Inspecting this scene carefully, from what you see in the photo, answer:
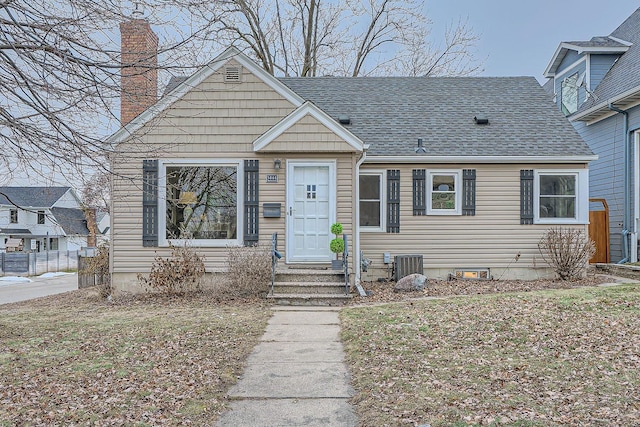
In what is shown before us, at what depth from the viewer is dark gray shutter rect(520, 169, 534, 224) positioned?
477 inches

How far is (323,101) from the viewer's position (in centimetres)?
1408

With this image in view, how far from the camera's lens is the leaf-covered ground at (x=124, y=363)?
13.5ft

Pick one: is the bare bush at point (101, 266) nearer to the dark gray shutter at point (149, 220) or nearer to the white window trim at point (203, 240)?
the dark gray shutter at point (149, 220)

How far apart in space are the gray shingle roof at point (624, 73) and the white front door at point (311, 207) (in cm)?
806

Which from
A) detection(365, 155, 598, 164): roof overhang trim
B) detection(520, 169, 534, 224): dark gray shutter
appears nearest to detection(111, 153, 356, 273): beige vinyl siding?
detection(365, 155, 598, 164): roof overhang trim

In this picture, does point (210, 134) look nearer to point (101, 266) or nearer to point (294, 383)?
point (101, 266)

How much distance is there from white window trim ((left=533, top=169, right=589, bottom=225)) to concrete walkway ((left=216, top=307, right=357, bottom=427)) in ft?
23.3

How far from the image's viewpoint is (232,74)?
10.6 m

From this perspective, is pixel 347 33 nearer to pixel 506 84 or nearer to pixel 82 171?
pixel 506 84

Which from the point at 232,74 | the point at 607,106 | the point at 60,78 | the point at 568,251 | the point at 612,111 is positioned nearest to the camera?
the point at 60,78

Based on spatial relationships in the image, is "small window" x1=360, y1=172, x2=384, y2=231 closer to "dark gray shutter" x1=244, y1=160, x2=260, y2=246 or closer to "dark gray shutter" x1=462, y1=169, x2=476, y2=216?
"dark gray shutter" x1=462, y1=169, x2=476, y2=216

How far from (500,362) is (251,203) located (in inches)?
260

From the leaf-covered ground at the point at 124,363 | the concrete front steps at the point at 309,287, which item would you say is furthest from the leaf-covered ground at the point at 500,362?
the leaf-covered ground at the point at 124,363

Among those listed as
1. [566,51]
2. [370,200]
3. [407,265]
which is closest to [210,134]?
[370,200]
